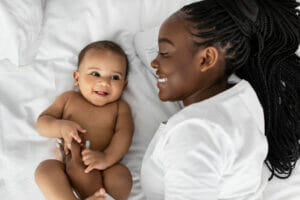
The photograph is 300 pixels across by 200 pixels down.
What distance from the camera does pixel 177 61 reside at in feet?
3.24

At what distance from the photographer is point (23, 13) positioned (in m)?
1.27

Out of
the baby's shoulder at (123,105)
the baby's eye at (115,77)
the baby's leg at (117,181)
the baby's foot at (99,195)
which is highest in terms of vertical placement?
the baby's eye at (115,77)

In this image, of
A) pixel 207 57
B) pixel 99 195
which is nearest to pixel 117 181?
pixel 99 195

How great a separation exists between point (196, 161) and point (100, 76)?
0.57 meters

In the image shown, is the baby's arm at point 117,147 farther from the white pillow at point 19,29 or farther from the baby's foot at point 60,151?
the white pillow at point 19,29

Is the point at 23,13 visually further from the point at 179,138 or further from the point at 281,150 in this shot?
the point at 281,150

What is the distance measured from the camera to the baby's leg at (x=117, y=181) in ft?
3.63

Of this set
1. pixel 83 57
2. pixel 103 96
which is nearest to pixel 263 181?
pixel 103 96

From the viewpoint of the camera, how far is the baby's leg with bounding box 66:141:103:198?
3.60 feet

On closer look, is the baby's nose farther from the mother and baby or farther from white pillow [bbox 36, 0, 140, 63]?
white pillow [bbox 36, 0, 140, 63]

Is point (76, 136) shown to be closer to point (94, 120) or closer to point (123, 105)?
point (94, 120)

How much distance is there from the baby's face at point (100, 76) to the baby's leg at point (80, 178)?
0.79 feet

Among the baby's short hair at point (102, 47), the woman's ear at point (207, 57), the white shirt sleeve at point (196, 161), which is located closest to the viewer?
the white shirt sleeve at point (196, 161)

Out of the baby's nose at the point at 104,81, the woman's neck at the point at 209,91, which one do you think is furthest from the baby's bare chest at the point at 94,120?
the woman's neck at the point at 209,91
